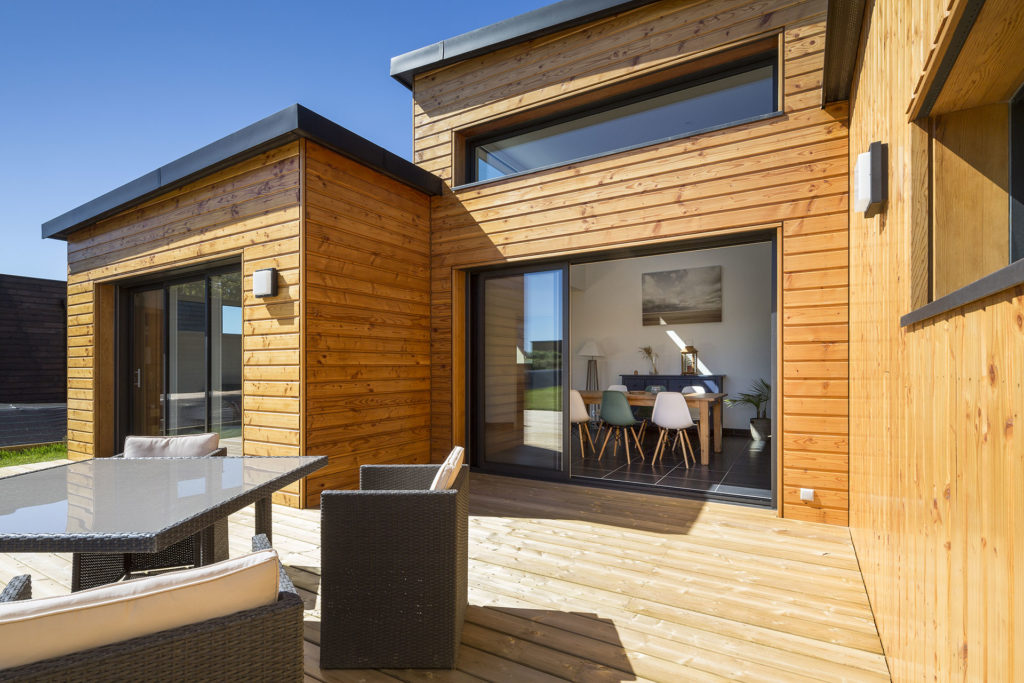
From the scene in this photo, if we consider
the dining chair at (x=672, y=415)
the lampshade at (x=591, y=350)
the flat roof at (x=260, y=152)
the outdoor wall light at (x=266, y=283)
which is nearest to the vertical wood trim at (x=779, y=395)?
the dining chair at (x=672, y=415)

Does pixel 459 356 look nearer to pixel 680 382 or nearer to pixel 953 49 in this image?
pixel 953 49

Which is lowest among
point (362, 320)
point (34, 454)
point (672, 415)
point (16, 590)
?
point (34, 454)

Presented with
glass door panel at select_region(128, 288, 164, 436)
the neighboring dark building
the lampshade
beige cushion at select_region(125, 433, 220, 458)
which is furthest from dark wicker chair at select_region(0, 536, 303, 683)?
the neighboring dark building

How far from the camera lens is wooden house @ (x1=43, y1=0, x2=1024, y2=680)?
1.28 metres

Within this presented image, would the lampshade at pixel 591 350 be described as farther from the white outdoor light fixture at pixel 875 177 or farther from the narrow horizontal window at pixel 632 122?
the white outdoor light fixture at pixel 875 177

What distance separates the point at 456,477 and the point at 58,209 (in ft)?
75.1

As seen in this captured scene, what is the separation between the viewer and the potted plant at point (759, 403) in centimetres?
695

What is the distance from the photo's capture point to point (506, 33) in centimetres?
473

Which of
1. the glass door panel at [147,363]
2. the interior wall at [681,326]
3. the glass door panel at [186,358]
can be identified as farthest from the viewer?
the interior wall at [681,326]

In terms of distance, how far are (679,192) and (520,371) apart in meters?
2.17

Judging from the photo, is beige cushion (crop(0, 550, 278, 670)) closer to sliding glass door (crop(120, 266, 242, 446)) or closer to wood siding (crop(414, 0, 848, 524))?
wood siding (crop(414, 0, 848, 524))

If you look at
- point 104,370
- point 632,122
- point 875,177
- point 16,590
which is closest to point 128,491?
point 16,590

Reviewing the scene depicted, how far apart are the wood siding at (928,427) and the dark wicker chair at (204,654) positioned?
136 cm

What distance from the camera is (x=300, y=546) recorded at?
3.04 metres
